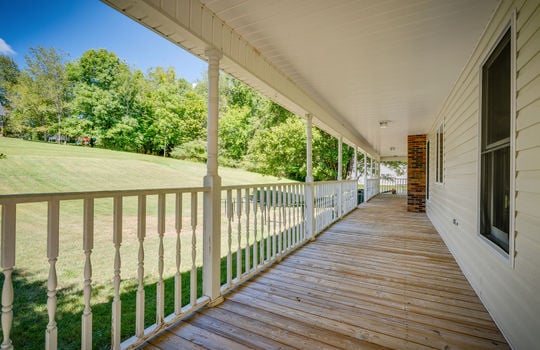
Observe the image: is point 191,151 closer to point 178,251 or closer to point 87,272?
point 178,251

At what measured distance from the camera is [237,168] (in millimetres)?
19234

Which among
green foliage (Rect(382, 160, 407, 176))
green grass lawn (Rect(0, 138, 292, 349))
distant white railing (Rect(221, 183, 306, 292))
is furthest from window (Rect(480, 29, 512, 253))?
green foliage (Rect(382, 160, 407, 176))

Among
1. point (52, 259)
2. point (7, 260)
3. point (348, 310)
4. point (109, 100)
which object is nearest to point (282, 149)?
point (109, 100)

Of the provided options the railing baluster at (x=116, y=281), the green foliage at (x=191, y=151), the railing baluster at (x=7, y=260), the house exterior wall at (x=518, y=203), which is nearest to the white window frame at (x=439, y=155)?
the house exterior wall at (x=518, y=203)

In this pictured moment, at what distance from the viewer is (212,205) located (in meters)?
2.21

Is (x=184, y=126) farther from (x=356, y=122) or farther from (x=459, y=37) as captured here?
(x=459, y=37)

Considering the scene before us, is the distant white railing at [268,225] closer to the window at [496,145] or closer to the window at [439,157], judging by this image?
the window at [496,145]

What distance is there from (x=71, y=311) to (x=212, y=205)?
69.0 inches

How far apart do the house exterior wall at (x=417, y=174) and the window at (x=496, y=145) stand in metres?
5.94

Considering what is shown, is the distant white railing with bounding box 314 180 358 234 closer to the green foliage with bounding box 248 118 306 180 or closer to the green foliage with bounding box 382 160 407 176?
the green foliage with bounding box 248 118 306 180

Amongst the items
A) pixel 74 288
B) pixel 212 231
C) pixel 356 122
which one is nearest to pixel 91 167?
pixel 74 288

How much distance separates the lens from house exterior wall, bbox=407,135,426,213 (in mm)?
7855

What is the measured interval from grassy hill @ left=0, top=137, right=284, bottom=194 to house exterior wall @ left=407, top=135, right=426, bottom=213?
9.58 meters

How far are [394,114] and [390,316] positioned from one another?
4.62m
